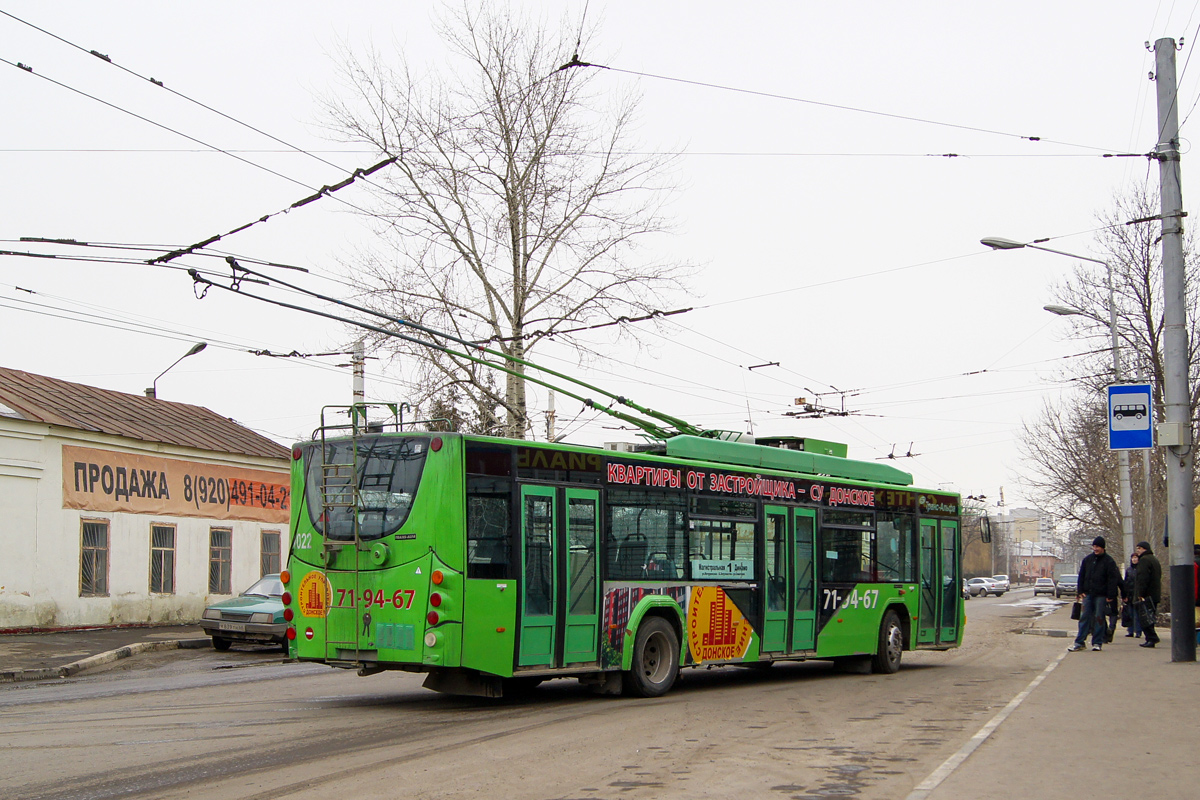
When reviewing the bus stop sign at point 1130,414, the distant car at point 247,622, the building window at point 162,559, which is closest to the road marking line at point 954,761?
the bus stop sign at point 1130,414

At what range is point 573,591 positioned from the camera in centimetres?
1201

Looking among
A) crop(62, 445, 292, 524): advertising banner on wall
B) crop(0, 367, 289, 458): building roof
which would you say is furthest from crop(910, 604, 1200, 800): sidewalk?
crop(0, 367, 289, 458): building roof

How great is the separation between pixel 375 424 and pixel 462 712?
3002 millimetres

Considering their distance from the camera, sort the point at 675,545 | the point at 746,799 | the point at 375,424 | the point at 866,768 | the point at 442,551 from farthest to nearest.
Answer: the point at 675,545, the point at 375,424, the point at 442,551, the point at 866,768, the point at 746,799

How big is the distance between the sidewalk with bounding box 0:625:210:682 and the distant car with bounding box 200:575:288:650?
3.70ft

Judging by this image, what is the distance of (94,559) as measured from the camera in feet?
82.6

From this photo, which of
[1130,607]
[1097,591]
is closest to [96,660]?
[1097,591]

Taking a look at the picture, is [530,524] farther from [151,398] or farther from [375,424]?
[151,398]

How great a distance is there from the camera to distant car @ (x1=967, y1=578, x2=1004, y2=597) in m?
76.4

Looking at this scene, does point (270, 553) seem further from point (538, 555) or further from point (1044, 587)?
point (1044, 587)

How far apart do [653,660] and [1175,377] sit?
844 centimetres

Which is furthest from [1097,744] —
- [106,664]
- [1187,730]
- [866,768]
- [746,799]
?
[106,664]

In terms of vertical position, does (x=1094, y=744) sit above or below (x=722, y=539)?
below

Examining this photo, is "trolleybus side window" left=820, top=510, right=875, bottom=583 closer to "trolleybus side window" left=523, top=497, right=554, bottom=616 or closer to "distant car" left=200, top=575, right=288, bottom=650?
"trolleybus side window" left=523, top=497, right=554, bottom=616
